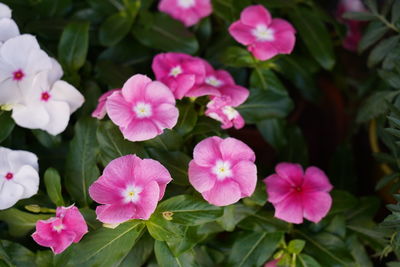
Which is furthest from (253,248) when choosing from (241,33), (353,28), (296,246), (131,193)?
(353,28)

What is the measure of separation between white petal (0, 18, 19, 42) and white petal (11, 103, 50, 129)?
0.40 feet

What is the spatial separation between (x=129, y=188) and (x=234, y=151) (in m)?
0.18

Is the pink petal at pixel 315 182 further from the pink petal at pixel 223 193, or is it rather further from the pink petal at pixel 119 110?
the pink petal at pixel 119 110

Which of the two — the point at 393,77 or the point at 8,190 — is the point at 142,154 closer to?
the point at 8,190

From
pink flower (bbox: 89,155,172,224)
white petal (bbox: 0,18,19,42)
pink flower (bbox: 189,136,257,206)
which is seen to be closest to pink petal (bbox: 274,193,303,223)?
pink flower (bbox: 189,136,257,206)

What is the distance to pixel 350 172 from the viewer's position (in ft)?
4.23

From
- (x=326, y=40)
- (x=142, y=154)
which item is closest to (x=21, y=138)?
(x=142, y=154)

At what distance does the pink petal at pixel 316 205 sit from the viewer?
948 mm

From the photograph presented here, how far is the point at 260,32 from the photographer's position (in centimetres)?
107

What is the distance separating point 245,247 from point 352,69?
0.89 metres

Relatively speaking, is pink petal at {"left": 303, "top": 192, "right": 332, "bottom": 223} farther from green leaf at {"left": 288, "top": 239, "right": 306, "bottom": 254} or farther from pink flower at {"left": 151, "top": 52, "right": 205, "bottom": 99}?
pink flower at {"left": 151, "top": 52, "right": 205, "bottom": 99}

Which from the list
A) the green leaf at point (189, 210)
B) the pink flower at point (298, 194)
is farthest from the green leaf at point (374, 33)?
the green leaf at point (189, 210)

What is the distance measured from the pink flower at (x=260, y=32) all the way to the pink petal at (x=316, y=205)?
282 mm

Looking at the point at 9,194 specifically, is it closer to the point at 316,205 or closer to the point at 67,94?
the point at 67,94
